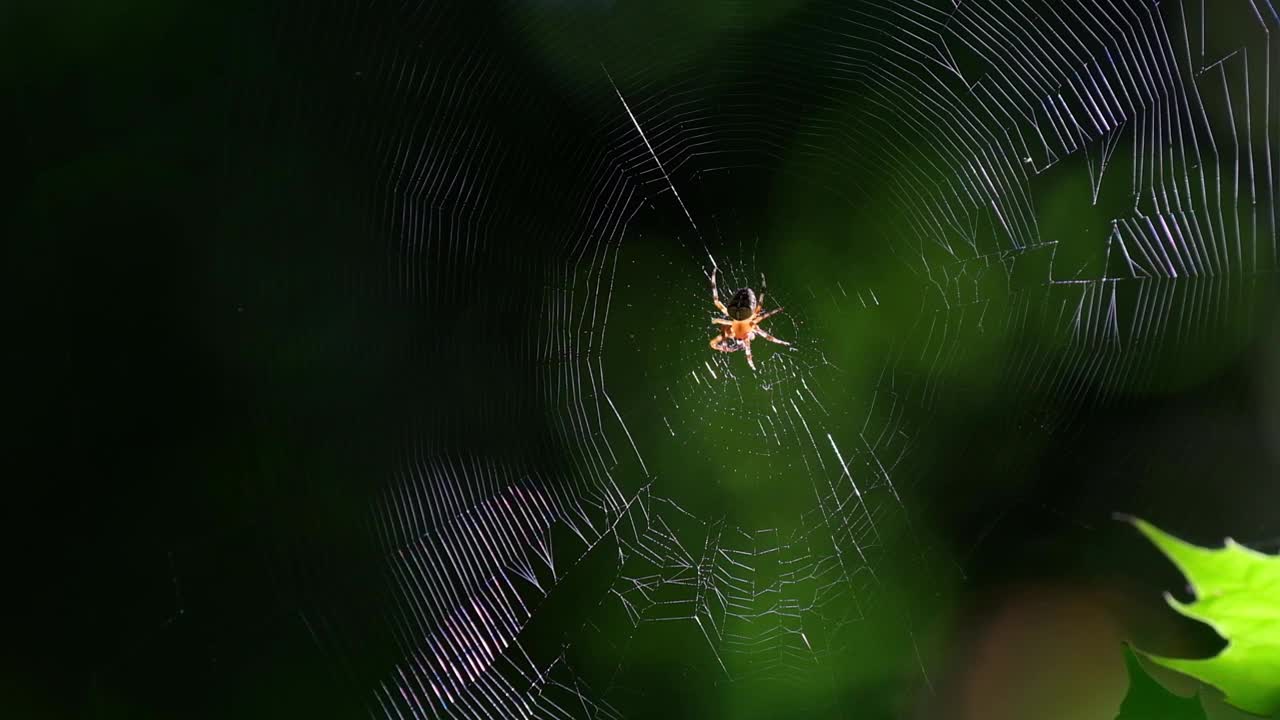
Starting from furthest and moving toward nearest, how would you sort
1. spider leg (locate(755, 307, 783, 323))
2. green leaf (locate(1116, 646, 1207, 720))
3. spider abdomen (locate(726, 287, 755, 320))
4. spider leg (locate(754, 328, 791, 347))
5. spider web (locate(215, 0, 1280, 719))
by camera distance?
spider leg (locate(754, 328, 791, 347)) → spider leg (locate(755, 307, 783, 323)) → spider abdomen (locate(726, 287, 755, 320)) → spider web (locate(215, 0, 1280, 719)) → green leaf (locate(1116, 646, 1207, 720))

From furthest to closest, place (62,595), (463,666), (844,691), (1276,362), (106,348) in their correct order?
(844,691), (1276,362), (106,348), (62,595), (463,666)

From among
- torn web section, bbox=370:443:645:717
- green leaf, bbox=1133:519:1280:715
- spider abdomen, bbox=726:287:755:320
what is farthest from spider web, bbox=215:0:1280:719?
green leaf, bbox=1133:519:1280:715

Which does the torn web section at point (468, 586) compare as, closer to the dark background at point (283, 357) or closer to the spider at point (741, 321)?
the dark background at point (283, 357)

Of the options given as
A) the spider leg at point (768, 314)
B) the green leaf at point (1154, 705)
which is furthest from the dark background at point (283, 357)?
the green leaf at point (1154, 705)

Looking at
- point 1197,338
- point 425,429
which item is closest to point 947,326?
point 1197,338

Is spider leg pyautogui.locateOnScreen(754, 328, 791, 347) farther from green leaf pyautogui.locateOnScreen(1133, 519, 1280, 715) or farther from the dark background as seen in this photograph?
green leaf pyautogui.locateOnScreen(1133, 519, 1280, 715)

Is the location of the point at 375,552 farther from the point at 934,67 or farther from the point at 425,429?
the point at 934,67

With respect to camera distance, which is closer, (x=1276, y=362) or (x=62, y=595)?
(x=62, y=595)
